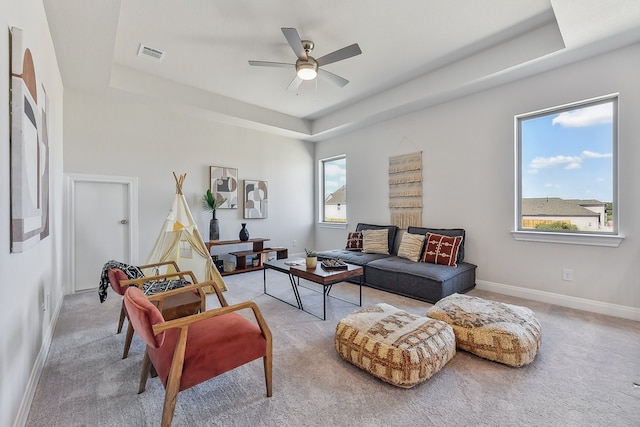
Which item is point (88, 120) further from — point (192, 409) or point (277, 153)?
point (192, 409)

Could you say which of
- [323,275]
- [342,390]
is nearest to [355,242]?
[323,275]

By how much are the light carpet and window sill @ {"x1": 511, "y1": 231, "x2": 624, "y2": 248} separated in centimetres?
87

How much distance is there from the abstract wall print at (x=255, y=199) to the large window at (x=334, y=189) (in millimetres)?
1412

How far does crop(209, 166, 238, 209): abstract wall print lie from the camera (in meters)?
5.08

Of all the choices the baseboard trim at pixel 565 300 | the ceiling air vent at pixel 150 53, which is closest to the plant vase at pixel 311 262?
the baseboard trim at pixel 565 300

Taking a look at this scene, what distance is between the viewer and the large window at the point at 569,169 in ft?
10.0

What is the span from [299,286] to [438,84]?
340 centimetres

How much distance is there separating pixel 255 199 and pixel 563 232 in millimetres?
4693

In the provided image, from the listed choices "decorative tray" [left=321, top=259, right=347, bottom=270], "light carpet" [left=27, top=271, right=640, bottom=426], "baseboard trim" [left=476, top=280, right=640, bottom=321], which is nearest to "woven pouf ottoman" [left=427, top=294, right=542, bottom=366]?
"light carpet" [left=27, top=271, right=640, bottom=426]

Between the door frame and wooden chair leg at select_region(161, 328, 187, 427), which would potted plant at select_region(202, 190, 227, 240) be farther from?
wooden chair leg at select_region(161, 328, 187, 427)

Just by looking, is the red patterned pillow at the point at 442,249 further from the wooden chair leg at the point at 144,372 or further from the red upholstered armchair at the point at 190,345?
the wooden chair leg at the point at 144,372

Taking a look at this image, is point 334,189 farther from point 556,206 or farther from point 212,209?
point 556,206

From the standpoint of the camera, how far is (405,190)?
4.86 metres

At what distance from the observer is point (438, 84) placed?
3.91 m
